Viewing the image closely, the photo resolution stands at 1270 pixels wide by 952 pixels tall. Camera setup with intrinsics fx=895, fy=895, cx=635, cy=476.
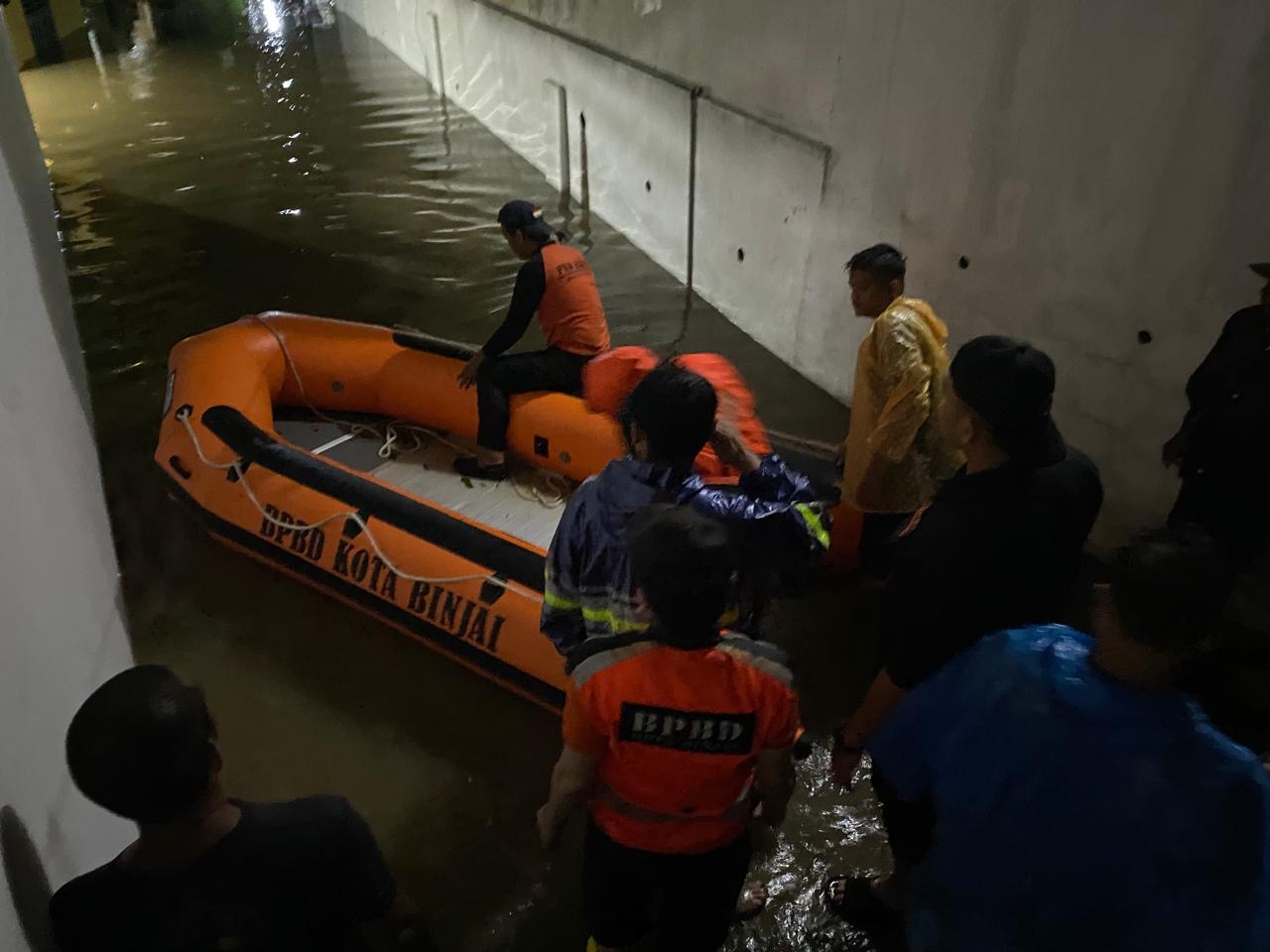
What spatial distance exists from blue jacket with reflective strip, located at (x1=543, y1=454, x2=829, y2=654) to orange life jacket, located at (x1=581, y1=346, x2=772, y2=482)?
34cm

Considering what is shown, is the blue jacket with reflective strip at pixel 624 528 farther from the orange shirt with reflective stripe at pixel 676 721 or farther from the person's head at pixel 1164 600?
the person's head at pixel 1164 600

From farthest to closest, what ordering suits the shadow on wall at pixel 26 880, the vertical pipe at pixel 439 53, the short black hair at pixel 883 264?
1. the vertical pipe at pixel 439 53
2. the short black hair at pixel 883 264
3. the shadow on wall at pixel 26 880

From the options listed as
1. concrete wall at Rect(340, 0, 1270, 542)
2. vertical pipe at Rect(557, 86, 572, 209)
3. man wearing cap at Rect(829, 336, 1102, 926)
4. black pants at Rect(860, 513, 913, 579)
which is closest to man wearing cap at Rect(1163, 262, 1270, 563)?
concrete wall at Rect(340, 0, 1270, 542)

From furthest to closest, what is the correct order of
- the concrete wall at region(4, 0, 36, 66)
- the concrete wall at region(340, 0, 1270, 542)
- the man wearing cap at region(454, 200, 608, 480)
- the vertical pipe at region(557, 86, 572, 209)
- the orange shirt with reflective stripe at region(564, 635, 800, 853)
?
the concrete wall at region(4, 0, 36, 66), the vertical pipe at region(557, 86, 572, 209), the man wearing cap at region(454, 200, 608, 480), the concrete wall at region(340, 0, 1270, 542), the orange shirt with reflective stripe at region(564, 635, 800, 853)

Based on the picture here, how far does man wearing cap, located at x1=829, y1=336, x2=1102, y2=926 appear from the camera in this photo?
145 cm

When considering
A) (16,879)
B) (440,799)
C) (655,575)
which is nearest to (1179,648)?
(655,575)

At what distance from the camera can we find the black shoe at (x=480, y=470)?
3496mm

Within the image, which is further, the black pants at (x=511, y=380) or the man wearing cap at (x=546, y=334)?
the black pants at (x=511, y=380)

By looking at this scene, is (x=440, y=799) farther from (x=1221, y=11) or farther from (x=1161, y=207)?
(x=1221, y=11)

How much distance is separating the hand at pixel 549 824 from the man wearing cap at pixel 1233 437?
5.60ft

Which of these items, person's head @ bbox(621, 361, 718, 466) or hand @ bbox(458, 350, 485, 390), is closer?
person's head @ bbox(621, 361, 718, 466)

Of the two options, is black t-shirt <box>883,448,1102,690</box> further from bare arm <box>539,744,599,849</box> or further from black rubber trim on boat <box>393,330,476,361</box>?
black rubber trim on boat <box>393,330,476,361</box>

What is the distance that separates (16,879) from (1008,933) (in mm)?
1298

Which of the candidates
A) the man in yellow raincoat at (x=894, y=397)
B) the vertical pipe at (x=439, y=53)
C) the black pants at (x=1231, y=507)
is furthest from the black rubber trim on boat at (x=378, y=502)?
the vertical pipe at (x=439, y=53)
